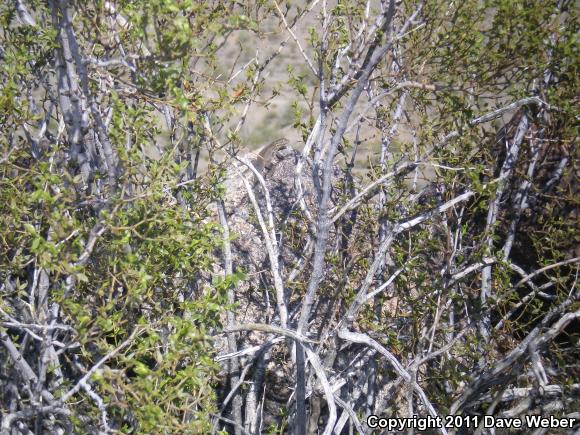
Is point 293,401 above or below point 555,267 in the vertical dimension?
below

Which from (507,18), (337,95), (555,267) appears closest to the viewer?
(337,95)

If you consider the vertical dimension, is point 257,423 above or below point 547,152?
below

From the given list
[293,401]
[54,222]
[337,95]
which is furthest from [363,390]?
[54,222]

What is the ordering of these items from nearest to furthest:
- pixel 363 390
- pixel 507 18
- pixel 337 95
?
1. pixel 337 95
2. pixel 507 18
3. pixel 363 390

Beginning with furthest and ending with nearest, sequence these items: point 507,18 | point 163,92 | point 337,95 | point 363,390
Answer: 1. point 363,390
2. point 507,18
3. point 337,95
4. point 163,92

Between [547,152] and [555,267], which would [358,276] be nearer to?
[555,267]

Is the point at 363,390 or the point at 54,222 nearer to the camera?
the point at 54,222

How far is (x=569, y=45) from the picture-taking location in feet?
13.1

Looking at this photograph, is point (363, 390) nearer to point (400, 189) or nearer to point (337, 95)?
point (400, 189)

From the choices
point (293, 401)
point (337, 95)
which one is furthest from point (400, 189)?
point (293, 401)

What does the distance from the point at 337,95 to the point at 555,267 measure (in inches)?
80.4

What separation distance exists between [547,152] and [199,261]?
9.39ft

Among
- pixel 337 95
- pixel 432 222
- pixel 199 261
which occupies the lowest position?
pixel 199 261

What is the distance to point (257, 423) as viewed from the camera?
4.88m
